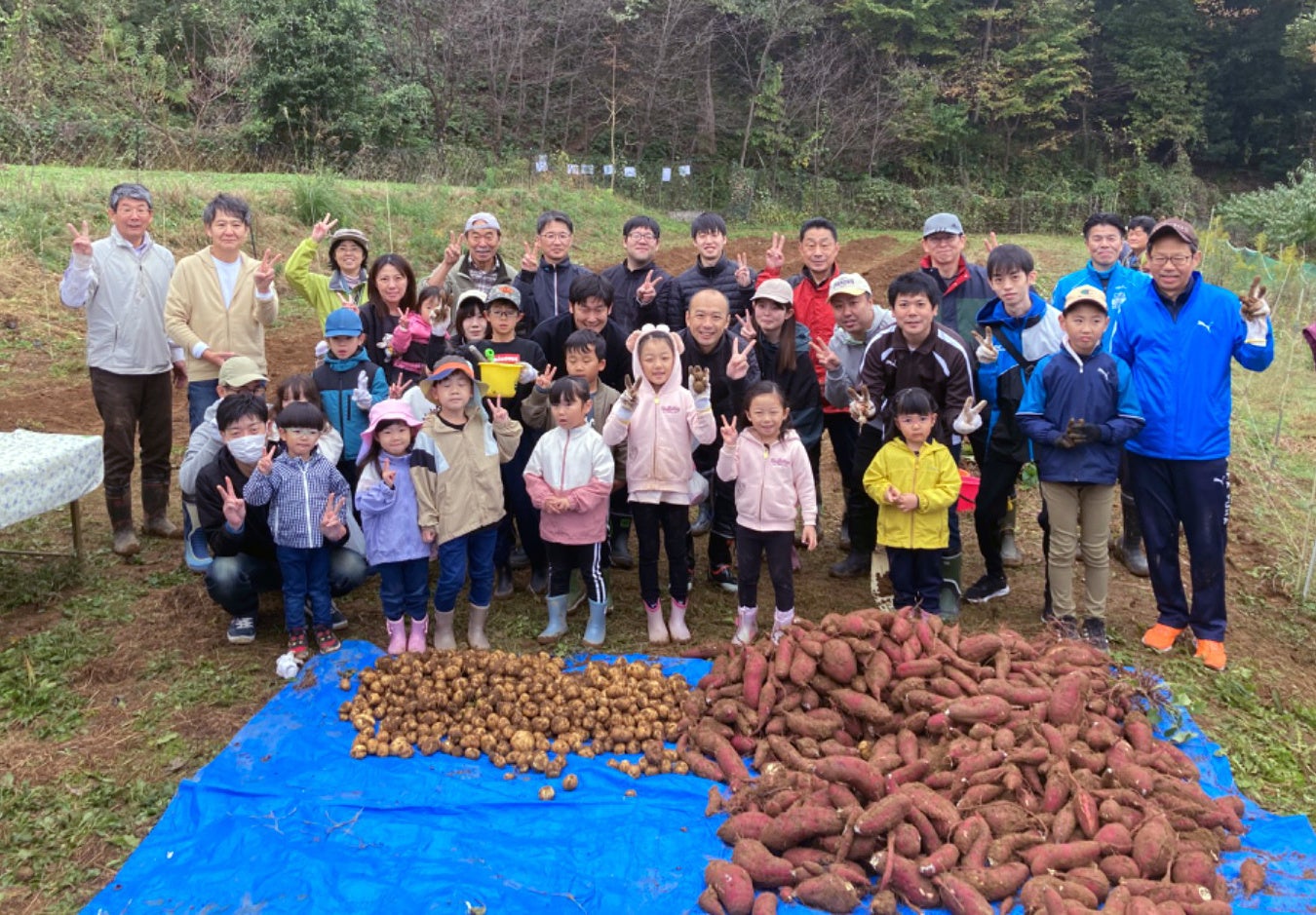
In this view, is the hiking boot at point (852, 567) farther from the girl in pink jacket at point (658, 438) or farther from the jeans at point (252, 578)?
the jeans at point (252, 578)

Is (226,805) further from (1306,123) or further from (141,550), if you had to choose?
(1306,123)

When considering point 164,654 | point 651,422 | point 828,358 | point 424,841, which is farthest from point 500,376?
point 424,841

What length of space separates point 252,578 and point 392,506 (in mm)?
899

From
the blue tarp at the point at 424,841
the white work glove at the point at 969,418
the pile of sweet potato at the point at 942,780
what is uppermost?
the white work glove at the point at 969,418

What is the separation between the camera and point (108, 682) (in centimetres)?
444

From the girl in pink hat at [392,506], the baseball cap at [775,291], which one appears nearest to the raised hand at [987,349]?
the baseball cap at [775,291]

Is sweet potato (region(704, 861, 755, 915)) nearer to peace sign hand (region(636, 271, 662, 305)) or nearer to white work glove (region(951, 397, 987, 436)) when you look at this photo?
white work glove (region(951, 397, 987, 436))

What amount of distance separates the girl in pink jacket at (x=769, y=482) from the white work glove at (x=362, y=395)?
1.92m

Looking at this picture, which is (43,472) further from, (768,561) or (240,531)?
(768,561)

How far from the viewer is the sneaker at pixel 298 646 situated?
4.57m

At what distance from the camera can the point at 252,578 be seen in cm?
473

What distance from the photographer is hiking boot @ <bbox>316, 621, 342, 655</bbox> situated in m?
4.63

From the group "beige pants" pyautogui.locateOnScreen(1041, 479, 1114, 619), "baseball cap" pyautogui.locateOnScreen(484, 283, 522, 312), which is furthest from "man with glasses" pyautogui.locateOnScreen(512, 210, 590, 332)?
"beige pants" pyautogui.locateOnScreen(1041, 479, 1114, 619)

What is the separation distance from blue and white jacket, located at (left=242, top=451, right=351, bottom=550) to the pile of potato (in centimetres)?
76
